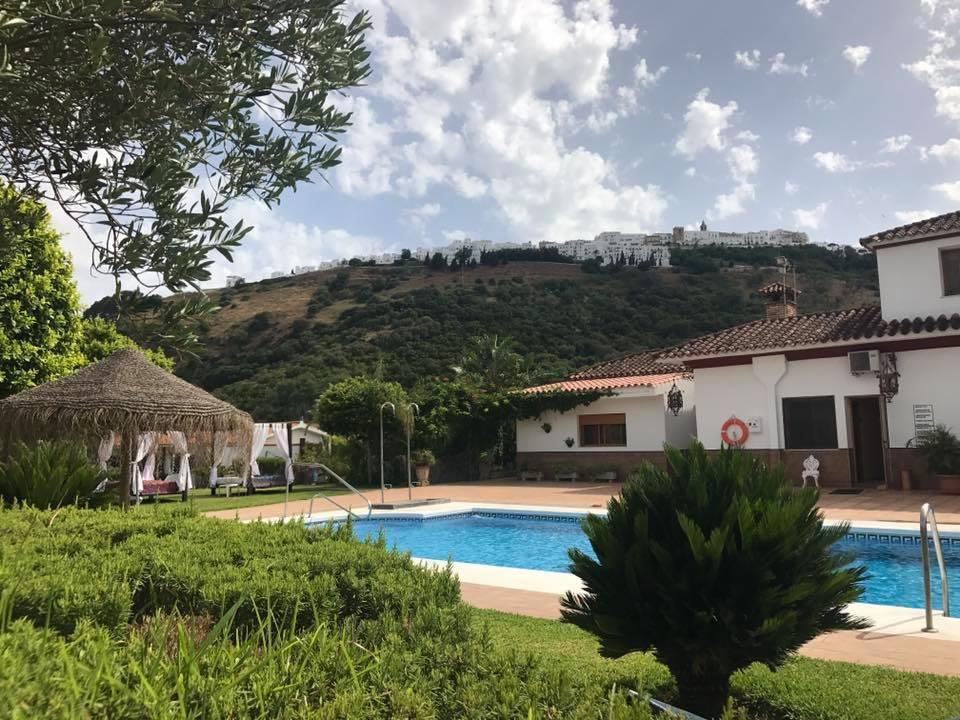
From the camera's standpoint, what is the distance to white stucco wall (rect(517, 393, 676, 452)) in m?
23.3

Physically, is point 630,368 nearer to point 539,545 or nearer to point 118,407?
point 539,545

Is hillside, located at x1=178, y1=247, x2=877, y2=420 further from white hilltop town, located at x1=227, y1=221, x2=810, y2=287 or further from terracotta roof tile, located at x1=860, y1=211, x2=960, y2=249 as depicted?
terracotta roof tile, located at x1=860, y1=211, x2=960, y2=249

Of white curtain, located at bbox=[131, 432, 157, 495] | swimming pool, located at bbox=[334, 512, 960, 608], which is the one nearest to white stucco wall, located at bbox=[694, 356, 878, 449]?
swimming pool, located at bbox=[334, 512, 960, 608]

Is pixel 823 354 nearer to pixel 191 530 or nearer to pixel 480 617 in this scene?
pixel 480 617

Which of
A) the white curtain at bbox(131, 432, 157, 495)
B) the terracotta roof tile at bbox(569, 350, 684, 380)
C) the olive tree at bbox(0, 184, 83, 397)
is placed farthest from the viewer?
the terracotta roof tile at bbox(569, 350, 684, 380)

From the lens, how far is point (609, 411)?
80.5 ft

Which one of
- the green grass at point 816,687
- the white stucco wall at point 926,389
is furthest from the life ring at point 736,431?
the green grass at point 816,687

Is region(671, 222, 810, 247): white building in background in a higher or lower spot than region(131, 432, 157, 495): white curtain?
higher

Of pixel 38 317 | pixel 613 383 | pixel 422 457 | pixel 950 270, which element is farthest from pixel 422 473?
pixel 950 270

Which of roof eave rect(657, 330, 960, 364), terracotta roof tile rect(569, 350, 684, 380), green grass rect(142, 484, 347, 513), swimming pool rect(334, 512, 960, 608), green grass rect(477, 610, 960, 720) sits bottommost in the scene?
swimming pool rect(334, 512, 960, 608)

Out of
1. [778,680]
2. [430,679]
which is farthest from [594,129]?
[430,679]

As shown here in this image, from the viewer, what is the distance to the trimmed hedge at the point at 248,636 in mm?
1769

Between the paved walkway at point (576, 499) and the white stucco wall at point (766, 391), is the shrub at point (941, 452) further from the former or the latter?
the white stucco wall at point (766, 391)

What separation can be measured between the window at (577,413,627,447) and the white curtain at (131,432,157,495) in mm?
14290
